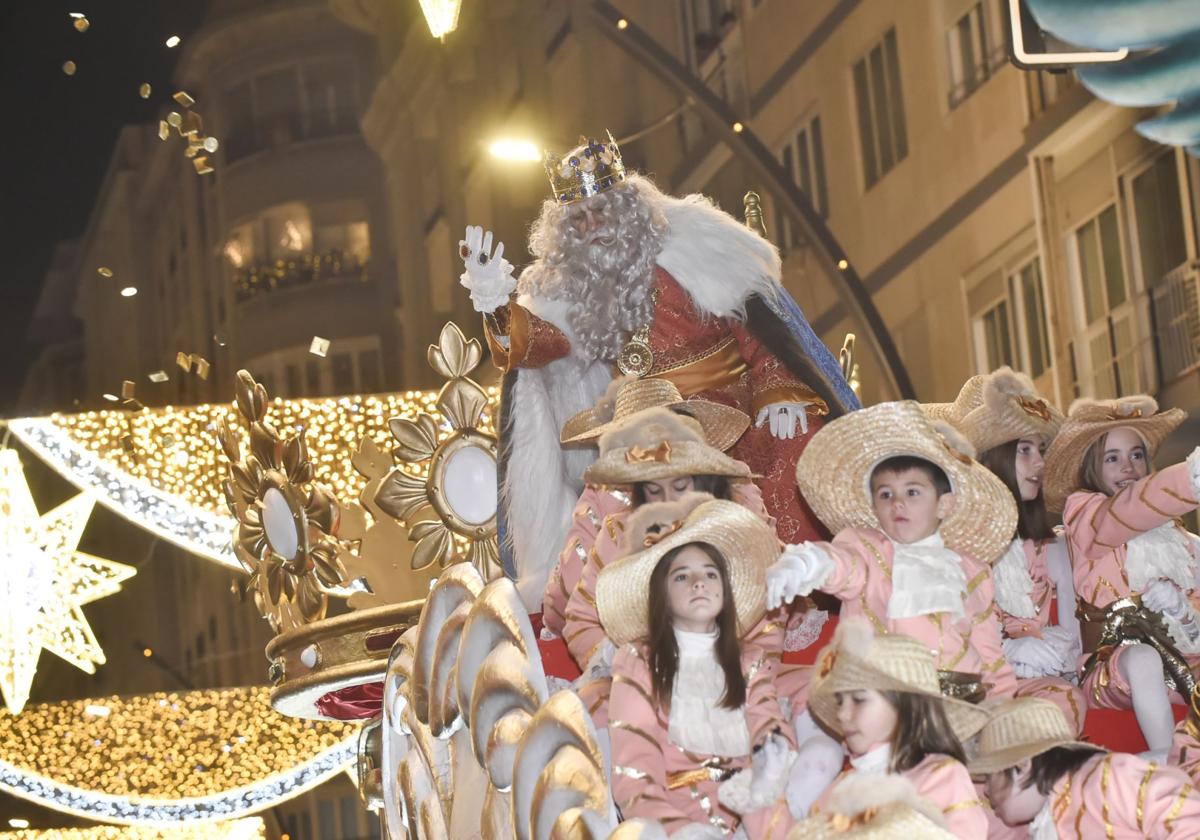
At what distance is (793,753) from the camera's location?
13.4ft

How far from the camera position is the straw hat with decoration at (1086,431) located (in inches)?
214

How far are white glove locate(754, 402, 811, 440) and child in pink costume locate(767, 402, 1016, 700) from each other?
Answer: 1.31 m

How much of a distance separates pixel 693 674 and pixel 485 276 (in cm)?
218

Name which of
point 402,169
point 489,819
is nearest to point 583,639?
point 489,819

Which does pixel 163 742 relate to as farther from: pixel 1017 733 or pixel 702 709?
pixel 1017 733

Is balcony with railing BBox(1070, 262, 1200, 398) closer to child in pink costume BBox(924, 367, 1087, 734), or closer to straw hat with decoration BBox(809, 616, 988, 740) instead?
child in pink costume BBox(924, 367, 1087, 734)

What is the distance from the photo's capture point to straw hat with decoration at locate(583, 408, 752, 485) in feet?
15.8

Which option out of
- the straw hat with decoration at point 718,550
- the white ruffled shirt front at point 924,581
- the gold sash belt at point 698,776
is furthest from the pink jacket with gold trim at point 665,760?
the white ruffled shirt front at point 924,581

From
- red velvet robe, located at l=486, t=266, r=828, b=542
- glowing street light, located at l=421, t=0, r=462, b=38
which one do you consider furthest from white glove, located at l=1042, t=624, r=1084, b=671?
glowing street light, located at l=421, t=0, r=462, b=38

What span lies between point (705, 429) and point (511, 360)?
86 cm

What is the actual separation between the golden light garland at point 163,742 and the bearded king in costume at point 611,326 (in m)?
4.75

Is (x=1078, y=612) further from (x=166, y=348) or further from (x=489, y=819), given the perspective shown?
(x=166, y=348)

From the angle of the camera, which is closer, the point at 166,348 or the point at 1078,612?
the point at 1078,612

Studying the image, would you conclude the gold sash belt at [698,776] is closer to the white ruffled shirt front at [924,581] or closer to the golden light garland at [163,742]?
the white ruffled shirt front at [924,581]
